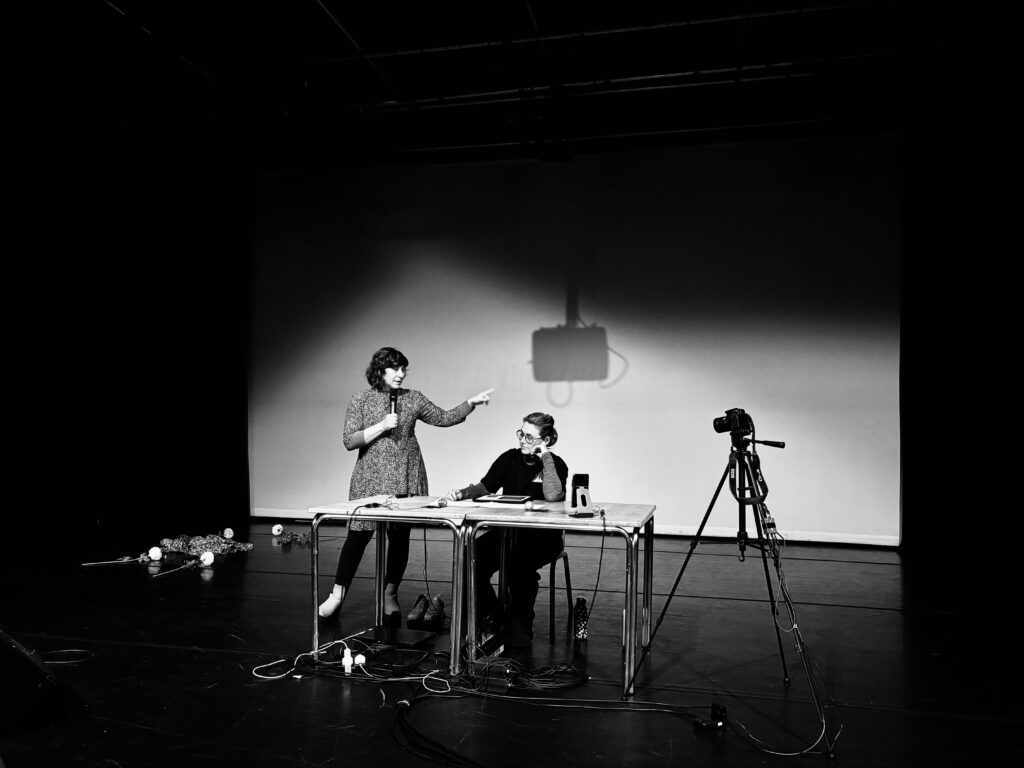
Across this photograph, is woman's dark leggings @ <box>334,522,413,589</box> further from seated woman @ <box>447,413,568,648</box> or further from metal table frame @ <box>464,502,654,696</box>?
metal table frame @ <box>464,502,654,696</box>

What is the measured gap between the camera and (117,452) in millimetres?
6703

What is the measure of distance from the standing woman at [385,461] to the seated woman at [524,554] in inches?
17.5

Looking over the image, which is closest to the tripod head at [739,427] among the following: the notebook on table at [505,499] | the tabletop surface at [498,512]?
the tabletop surface at [498,512]

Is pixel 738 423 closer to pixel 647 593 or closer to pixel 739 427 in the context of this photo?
pixel 739 427

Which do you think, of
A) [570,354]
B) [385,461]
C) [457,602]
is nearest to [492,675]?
[457,602]

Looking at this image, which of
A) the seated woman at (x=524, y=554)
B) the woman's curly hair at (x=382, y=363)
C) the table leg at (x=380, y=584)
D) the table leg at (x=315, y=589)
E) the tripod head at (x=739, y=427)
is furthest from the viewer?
the woman's curly hair at (x=382, y=363)

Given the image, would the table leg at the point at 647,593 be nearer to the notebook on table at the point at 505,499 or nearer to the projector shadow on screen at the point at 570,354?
the notebook on table at the point at 505,499

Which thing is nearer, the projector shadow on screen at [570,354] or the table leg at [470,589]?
the table leg at [470,589]

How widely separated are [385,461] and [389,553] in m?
0.47

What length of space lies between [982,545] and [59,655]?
6500 mm

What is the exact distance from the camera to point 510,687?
3123 millimetres

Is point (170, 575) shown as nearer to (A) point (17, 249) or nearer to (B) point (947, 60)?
(A) point (17, 249)

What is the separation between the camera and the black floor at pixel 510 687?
258cm

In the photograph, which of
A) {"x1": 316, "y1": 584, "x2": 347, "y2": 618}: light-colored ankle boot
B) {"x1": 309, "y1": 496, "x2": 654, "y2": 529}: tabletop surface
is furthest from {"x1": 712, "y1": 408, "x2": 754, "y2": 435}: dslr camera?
{"x1": 316, "y1": 584, "x2": 347, "y2": 618}: light-colored ankle boot
